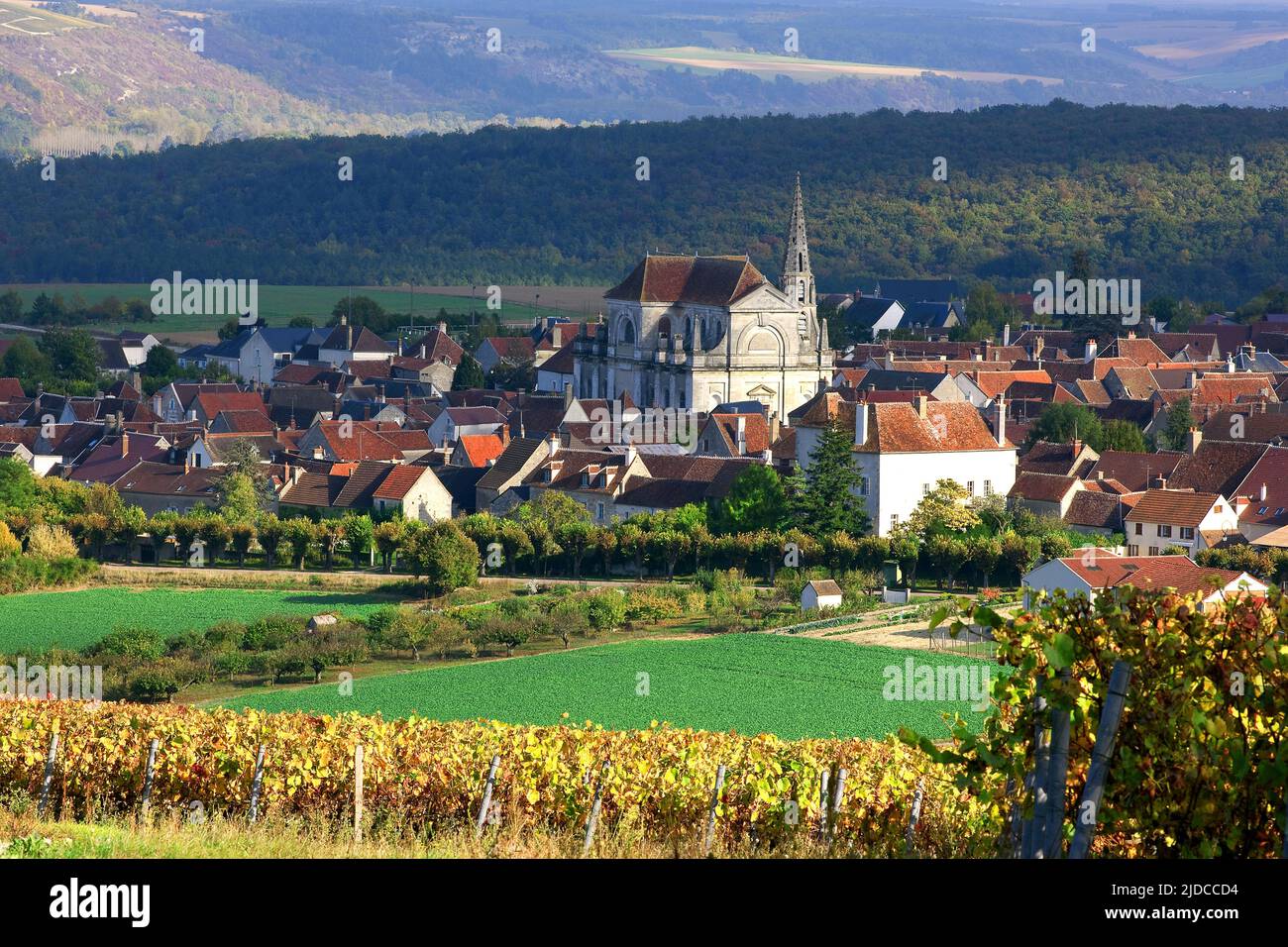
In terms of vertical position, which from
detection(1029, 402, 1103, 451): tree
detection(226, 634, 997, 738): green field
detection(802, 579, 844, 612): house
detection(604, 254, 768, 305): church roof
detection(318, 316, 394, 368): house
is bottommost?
detection(226, 634, 997, 738): green field

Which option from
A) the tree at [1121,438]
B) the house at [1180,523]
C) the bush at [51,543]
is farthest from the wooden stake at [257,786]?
the tree at [1121,438]

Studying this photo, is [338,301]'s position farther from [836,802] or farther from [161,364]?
[836,802]

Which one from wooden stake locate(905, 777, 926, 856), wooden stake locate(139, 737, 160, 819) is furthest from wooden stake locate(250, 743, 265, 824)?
wooden stake locate(905, 777, 926, 856)

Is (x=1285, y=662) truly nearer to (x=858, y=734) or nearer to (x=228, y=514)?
(x=858, y=734)

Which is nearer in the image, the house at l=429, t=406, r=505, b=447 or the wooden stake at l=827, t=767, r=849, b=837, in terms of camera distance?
the wooden stake at l=827, t=767, r=849, b=837

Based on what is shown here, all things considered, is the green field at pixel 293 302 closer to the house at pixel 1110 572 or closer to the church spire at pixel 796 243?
the church spire at pixel 796 243

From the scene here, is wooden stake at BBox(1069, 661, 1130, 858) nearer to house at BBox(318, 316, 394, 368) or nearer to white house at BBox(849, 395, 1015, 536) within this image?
white house at BBox(849, 395, 1015, 536)
